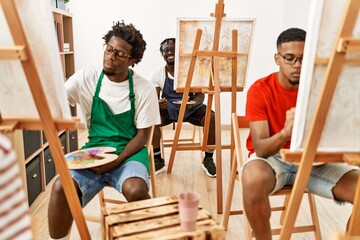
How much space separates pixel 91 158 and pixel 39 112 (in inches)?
22.4

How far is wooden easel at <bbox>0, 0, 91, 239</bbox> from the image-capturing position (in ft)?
3.52

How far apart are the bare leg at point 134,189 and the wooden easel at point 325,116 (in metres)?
0.66

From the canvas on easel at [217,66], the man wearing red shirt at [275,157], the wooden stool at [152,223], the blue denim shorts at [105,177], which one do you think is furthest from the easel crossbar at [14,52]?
the canvas on easel at [217,66]

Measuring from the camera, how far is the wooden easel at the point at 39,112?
1.07 m

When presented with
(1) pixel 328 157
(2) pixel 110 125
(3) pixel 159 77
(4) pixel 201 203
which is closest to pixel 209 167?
(4) pixel 201 203

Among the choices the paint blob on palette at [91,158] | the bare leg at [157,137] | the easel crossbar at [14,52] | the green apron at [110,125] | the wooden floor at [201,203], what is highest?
the easel crossbar at [14,52]

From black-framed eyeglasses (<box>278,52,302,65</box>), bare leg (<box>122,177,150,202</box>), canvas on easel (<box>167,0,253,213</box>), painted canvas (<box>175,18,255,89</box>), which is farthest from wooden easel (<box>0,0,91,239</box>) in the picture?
painted canvas (<box>175,18,255,89</box>)

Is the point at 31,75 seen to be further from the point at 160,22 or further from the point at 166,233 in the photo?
the point at 160,22

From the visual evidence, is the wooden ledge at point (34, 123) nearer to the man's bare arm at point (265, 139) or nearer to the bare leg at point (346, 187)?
the man's bare arm at point (265, 139)

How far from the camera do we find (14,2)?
106 centimetres

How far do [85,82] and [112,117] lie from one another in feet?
0.80

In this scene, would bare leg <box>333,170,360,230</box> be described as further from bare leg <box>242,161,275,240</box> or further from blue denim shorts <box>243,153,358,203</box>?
bare leg <box>242,161,275,240</box>

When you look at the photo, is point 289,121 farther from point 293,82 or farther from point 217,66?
point 217,66

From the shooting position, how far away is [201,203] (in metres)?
2.54
